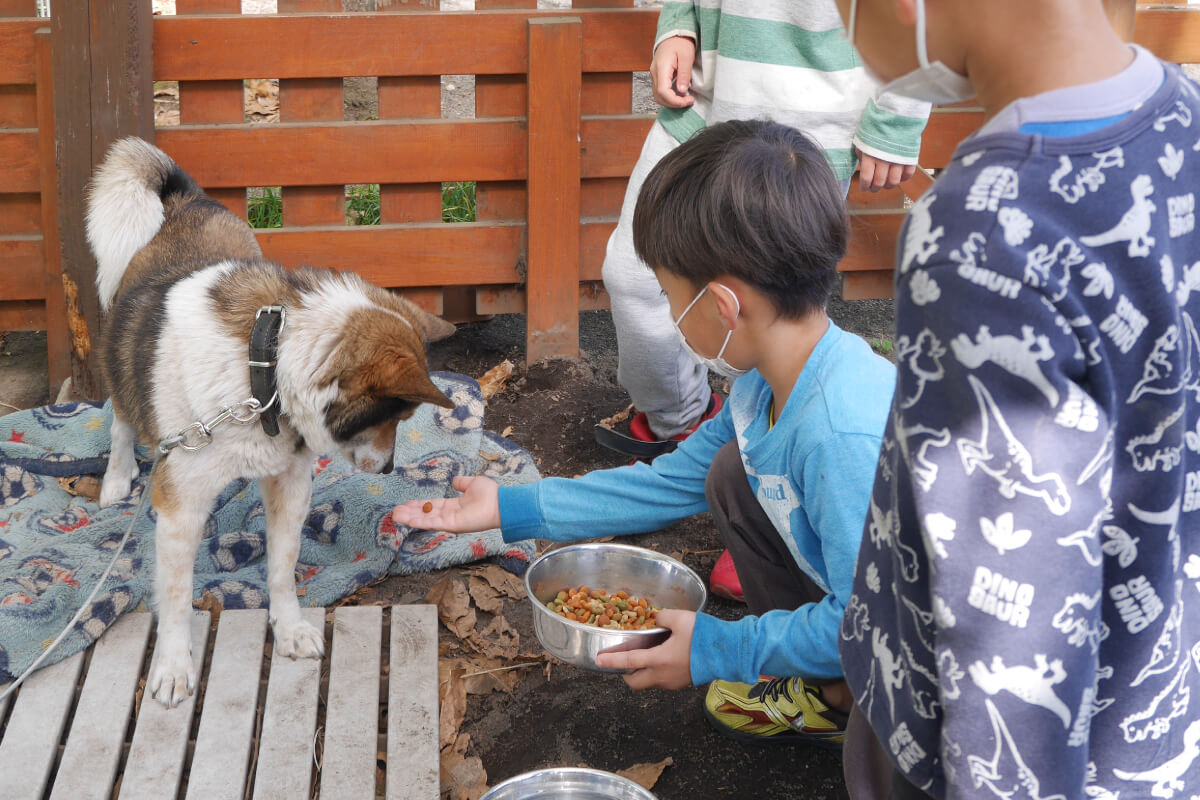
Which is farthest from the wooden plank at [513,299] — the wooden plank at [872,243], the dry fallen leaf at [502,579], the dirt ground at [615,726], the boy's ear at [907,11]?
the boy's ear at [907,11]

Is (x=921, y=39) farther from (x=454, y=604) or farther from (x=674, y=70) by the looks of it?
(x=454, y=604)

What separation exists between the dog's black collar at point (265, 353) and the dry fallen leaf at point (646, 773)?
3.96 ft

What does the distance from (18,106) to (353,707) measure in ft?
9.34

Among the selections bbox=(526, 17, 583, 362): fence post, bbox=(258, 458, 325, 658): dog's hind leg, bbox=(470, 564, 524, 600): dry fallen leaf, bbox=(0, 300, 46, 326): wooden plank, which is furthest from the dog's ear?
bbox=(0, 300, 46, 326): wooden plank

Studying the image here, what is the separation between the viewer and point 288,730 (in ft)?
8.20

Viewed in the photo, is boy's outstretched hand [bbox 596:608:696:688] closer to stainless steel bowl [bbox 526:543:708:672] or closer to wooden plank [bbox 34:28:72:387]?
stainless steel bowl [bbox 526:543:708:672]

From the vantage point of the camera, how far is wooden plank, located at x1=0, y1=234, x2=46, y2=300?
4109mm

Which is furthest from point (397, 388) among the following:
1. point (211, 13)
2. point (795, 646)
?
point (211, 13)

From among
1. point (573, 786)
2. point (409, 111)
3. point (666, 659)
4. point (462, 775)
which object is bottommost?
point (462, 775)

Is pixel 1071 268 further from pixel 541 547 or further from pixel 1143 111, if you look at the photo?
pixel 541 547

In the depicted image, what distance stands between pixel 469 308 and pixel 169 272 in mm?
1879

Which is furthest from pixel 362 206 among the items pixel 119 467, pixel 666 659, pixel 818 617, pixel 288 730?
pixel 818 617

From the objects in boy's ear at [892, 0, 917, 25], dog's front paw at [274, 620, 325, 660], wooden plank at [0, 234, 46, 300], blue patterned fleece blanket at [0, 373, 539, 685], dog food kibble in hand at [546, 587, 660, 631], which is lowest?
dog's front paw at [274, 620, 325, 660]

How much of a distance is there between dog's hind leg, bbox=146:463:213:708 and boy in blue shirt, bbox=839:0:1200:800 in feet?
6.59
